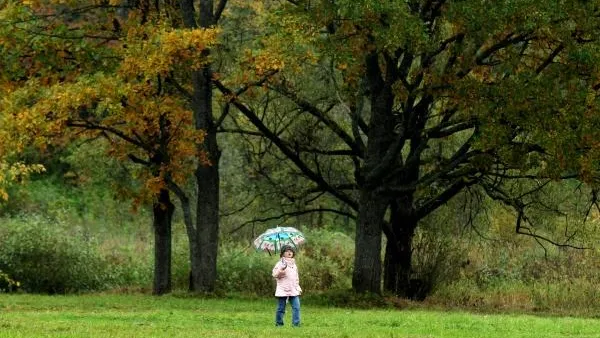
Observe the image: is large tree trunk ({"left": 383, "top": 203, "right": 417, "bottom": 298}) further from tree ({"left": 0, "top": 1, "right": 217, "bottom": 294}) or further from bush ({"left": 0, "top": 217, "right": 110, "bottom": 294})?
bush ({"left": 0, "top": 217, "right": 110, "bottom": 294})

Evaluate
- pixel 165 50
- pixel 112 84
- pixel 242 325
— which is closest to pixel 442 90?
pixel 165 50

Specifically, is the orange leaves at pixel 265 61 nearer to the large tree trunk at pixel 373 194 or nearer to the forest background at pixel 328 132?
the forest background at pixel 328 132

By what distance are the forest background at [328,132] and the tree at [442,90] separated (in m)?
0.06

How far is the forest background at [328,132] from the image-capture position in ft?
73.5

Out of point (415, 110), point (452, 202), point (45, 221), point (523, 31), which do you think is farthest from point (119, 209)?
point (523, 31)

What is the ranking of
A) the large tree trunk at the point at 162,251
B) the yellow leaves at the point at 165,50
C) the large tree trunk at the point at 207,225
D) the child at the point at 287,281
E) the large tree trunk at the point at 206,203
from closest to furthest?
the child at the point at 287,281 < the yellow leaves at the point at 165,50 < the large tree trunk at the point at 206,203 < the large tree trunk at the point at 207,225 < the large tree trunk at the point at 162,251

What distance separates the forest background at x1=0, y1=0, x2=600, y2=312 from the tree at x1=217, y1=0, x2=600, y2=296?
0.19 feet

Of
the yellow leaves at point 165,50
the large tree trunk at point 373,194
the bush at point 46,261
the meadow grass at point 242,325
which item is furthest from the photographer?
the bush at point 46,261

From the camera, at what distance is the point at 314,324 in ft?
59.0

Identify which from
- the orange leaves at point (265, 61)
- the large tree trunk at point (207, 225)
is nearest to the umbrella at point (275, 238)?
the orange leaves at point (265, 61)

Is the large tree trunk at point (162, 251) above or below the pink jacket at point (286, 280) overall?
above

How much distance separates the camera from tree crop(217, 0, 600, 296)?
21.3 m

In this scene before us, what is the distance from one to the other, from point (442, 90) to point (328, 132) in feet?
22.2

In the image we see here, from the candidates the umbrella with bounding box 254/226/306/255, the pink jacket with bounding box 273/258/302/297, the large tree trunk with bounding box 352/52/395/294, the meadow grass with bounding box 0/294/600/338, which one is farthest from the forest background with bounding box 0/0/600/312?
the pink jacket with bounding box 273/258/302/297
